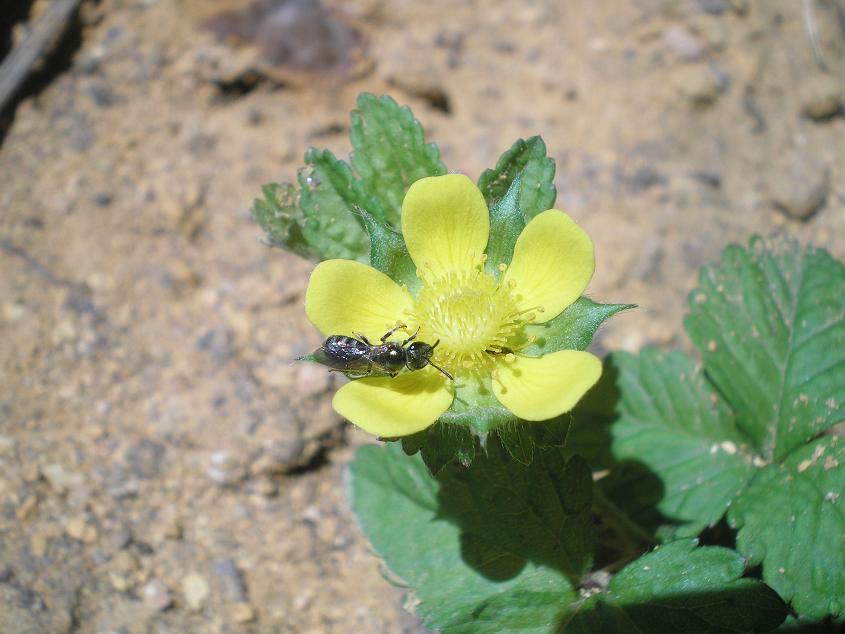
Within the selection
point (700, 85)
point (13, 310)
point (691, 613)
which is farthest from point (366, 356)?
point (700, 85)

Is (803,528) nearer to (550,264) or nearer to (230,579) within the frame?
(550,264)

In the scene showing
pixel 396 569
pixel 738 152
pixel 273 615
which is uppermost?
pixel 738 152

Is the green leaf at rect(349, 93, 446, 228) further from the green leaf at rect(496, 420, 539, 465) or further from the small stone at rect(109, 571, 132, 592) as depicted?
the small stone at rect(109, 571, 132, 592)

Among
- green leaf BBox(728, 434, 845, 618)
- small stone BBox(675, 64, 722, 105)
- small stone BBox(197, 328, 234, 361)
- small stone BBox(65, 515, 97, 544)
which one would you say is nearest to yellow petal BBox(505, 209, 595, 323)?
green leaf BBox(728, 434, 845, 618)

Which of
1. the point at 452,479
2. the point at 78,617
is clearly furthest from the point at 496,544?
the point at 78,617

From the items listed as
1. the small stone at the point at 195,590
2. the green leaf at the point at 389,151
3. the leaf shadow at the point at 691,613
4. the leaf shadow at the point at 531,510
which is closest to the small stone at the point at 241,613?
the small stone at the point at 195,590

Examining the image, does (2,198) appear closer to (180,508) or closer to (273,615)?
(180,508)
